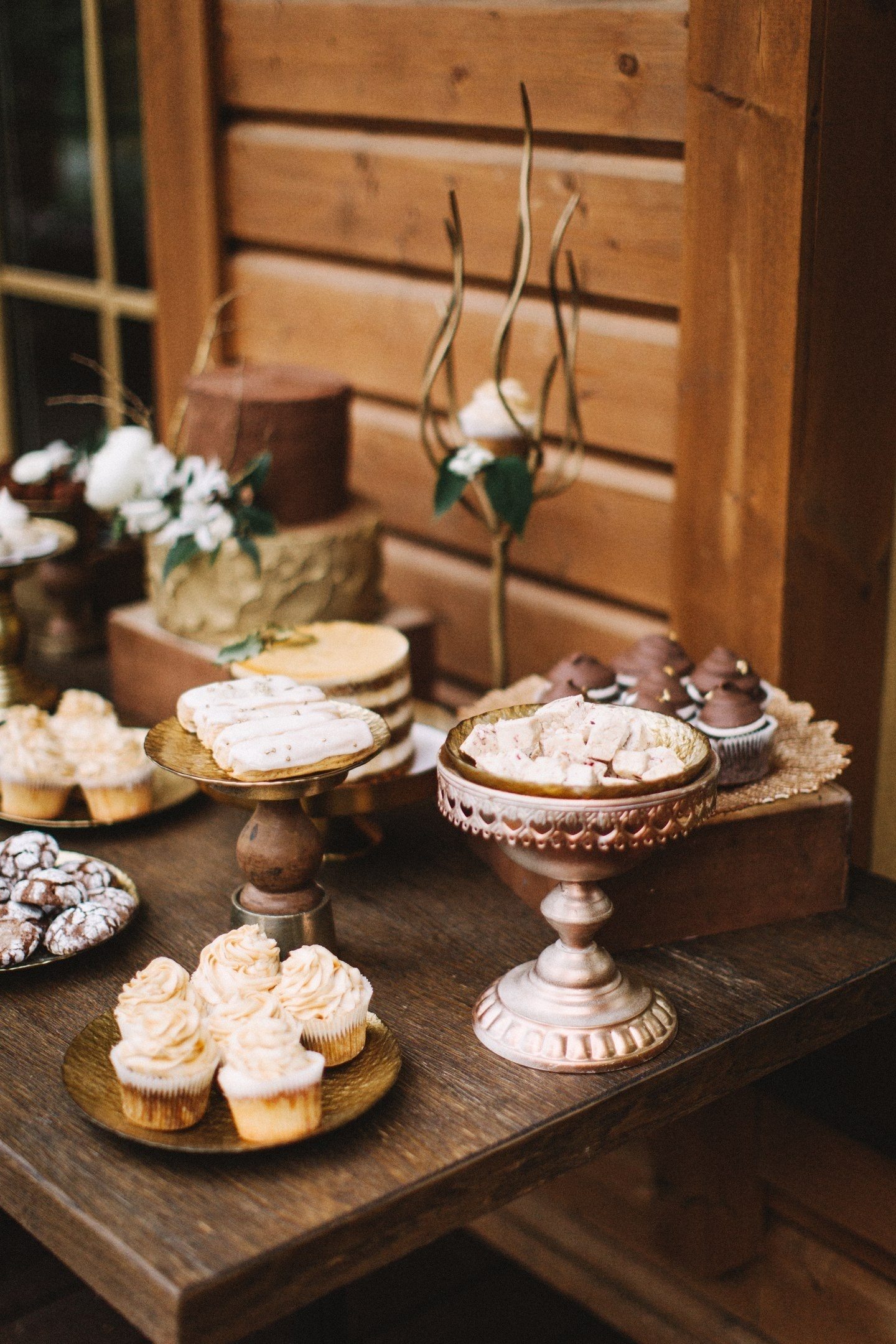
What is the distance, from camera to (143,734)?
5.15 feet

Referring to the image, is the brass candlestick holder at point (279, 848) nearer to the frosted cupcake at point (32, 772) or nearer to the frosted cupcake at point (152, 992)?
the frosted cupcake at point (152, 992)

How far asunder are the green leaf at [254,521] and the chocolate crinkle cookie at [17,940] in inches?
22.5

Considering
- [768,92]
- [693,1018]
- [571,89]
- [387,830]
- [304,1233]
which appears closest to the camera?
[304,1233]

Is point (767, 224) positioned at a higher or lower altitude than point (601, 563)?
higher

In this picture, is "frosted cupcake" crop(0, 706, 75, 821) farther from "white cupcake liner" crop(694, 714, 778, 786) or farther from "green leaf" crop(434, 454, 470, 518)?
"white cupcake liner" crop(694, 714, 778, 786)

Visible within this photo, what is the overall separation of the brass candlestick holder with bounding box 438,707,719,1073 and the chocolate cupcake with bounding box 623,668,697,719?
0.20 meters

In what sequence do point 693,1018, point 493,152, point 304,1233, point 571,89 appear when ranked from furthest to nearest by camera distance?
point 493,152, point 571,89, point 693,1018, point 304,1233

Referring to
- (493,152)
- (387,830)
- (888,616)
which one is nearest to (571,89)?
(493,152)

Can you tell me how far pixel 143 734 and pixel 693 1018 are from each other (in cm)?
71

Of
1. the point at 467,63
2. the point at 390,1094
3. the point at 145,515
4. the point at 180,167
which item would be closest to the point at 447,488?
the point at 145,515

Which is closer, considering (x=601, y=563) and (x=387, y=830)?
(x=387, y=830)

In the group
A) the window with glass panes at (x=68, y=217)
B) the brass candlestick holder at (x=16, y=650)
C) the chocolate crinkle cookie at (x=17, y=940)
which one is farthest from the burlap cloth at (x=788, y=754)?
the window with glass panes at (x=68, y=217)

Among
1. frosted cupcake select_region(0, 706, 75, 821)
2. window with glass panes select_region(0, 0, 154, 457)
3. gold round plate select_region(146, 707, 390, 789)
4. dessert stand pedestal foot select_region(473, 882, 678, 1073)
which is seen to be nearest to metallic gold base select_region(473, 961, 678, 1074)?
dessert stand pedestal foot select_region(473, 882, 678, 1073)

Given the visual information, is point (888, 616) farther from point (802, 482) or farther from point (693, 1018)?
point (693, 1018)
